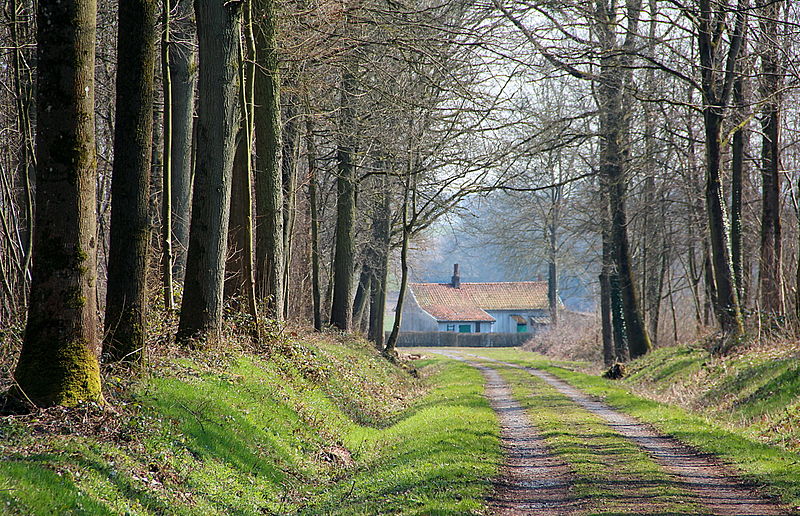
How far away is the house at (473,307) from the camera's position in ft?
299

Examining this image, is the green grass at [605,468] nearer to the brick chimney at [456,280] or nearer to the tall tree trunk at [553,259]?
the tall tree trunk at [553,259]

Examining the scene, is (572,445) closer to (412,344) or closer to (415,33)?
(415,33)

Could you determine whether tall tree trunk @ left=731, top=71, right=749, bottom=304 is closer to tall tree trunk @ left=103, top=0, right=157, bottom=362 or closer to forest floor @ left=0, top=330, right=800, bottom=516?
forest floor @ left=0, top=330, right=800, bottom=516

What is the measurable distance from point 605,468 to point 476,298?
84.3 m

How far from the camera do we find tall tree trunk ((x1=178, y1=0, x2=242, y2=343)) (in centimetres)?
1257

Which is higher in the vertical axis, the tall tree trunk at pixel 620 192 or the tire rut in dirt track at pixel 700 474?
the tall tree trunk at pixel 620 192

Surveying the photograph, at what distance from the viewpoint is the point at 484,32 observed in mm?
16125

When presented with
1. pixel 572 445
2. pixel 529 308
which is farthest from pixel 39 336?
pixel 529 308

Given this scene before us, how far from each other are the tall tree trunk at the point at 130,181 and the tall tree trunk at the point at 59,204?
1419mm

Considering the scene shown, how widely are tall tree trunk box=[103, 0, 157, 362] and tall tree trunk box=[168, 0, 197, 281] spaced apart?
21.6 ft

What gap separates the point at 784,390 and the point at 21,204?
52.1 ft

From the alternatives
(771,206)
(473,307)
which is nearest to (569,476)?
(771,206)

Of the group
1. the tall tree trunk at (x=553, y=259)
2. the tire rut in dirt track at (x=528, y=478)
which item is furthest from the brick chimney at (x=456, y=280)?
the tire rut in dirt track at (x=528, y=478)

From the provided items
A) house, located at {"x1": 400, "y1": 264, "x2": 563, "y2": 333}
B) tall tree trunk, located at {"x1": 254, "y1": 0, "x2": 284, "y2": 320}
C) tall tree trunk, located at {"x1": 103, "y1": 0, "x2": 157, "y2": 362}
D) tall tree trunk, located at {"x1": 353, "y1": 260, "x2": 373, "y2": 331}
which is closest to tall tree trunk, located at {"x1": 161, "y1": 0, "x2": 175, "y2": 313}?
tall tree trunk, located at {"x1": 103, "y1": 0, "x2": 157, "y2": 362}
